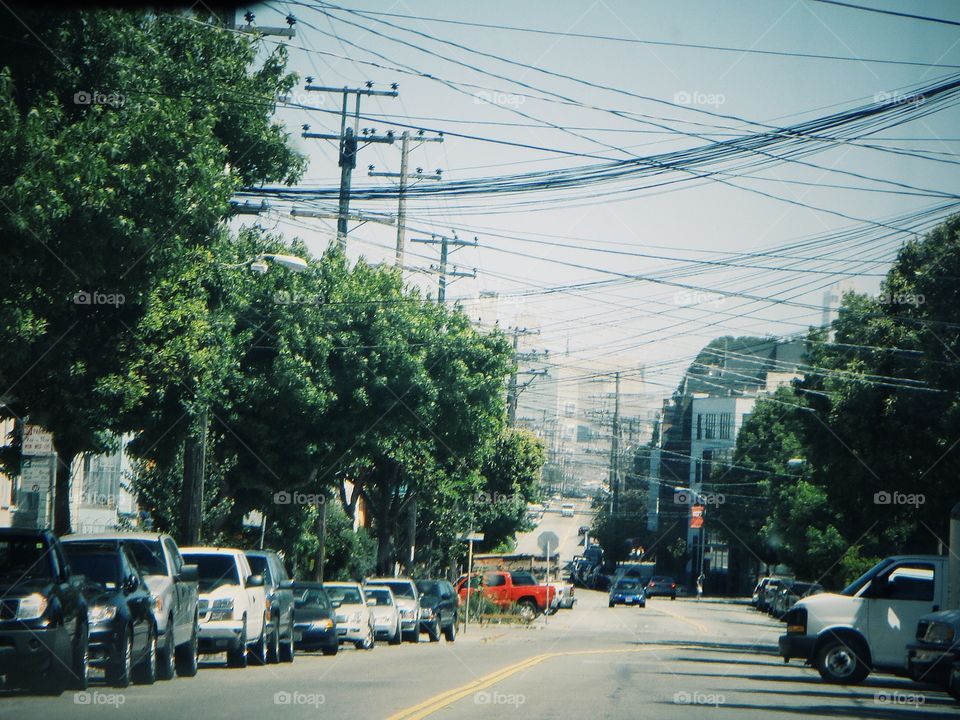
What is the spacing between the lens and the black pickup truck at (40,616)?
14.3 meters

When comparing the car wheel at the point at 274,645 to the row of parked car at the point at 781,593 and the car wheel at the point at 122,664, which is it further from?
the row of parked car at the point at 781,593

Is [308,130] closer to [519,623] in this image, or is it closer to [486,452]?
[486,452]

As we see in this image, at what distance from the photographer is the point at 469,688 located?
1811 cm

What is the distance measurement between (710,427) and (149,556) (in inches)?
3859

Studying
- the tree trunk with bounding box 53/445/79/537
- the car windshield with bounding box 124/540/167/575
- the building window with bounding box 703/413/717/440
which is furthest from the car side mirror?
the building window with bounding box 703/413/717/440

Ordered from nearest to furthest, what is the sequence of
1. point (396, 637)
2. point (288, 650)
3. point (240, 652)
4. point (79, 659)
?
point (79, 659) < point (240, 652) < point (288, 650) < point (396, 637)

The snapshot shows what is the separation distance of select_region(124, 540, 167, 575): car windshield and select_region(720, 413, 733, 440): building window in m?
95.9

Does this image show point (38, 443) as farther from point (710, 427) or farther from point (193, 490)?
point (710, 427)

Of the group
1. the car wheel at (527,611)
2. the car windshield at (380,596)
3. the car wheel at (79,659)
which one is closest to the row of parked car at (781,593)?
the car wheel at (527,611)

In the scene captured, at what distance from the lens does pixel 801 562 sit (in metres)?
65.2

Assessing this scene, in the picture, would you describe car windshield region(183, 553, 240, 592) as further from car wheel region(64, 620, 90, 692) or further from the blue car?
the blue car

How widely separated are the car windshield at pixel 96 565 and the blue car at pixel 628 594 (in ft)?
183

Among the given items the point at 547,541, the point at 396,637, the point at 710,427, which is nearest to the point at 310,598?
the point at 396,637

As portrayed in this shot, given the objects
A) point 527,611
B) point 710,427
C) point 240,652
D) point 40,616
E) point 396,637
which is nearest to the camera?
point 40,616
